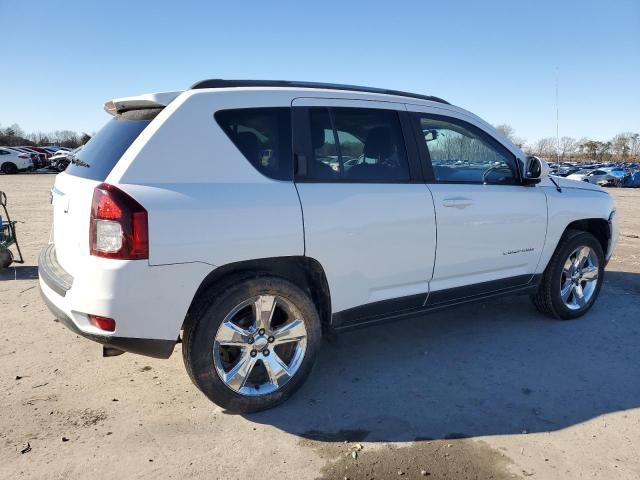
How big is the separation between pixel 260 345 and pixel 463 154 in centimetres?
220

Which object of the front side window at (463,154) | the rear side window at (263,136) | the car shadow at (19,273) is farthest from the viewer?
the car shadow at (19,273)

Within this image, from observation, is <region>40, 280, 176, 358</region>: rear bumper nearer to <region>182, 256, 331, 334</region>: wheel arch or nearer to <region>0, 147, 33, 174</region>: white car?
<region>182, 256, 331, 334</region>: wheel arch

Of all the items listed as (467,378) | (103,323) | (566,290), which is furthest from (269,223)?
(566,290)

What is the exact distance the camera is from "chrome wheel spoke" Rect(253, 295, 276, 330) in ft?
9.74

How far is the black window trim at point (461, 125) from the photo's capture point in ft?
11.9

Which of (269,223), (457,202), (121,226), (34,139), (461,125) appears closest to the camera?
(121,226)

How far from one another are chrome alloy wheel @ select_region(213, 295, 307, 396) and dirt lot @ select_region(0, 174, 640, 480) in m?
0.23

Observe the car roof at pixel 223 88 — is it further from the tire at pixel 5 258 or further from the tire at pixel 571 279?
the tire at pixel 5 258

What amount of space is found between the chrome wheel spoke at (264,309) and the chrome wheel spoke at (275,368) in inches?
7.9

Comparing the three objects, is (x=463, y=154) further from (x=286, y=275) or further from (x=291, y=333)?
(x=291, y=333)

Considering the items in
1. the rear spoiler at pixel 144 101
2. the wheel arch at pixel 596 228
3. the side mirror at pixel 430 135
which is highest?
the rear spoiler at pixel 144 101

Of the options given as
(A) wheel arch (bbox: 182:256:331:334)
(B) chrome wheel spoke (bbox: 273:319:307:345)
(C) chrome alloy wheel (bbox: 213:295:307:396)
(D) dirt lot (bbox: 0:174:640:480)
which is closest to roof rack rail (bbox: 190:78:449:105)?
(A) wheel arch (bbox: 182:256:331:334)

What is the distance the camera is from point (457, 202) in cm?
365

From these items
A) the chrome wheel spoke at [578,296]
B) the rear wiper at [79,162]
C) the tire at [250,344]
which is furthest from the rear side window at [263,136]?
the chrome wheel spoke at [578,296]
